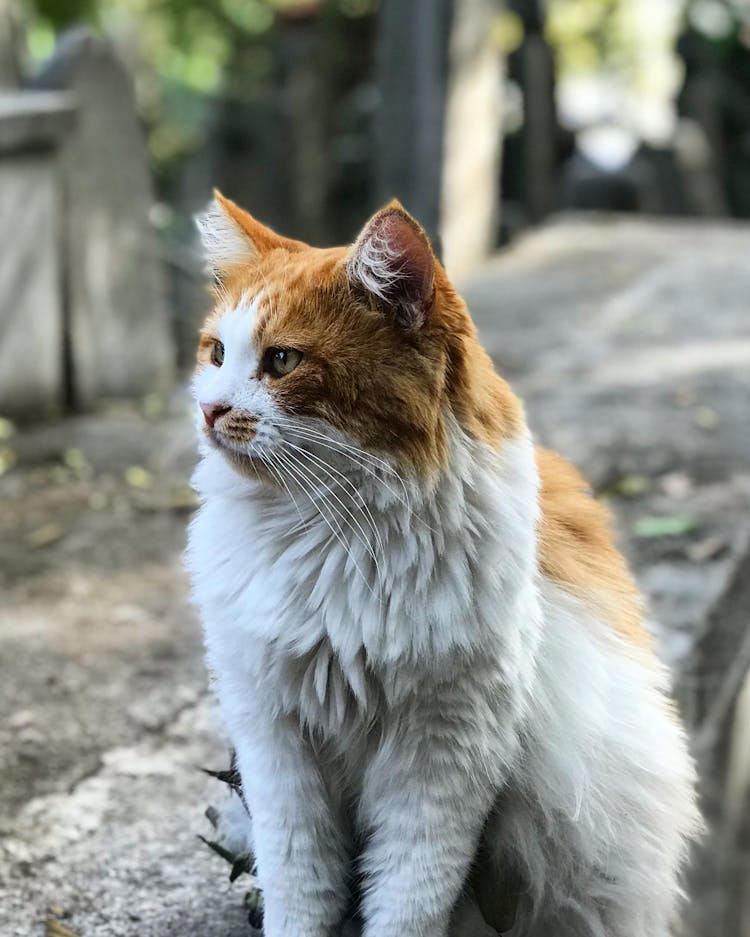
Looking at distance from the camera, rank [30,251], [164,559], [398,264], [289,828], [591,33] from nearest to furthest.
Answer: [398,264]
[289,828]
[164,559]
[30,251]
[591,33]

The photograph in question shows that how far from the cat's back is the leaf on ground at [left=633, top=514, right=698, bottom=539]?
1.62m

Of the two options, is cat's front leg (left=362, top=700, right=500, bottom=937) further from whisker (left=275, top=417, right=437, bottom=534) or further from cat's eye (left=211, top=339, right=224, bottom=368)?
cat's eye (left=211, top=339, right=224, bottom=368)

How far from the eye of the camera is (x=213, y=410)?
1.71 metres

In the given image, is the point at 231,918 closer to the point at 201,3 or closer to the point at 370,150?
the point at 370,150

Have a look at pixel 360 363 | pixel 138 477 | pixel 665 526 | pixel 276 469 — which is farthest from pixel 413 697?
pixel 138 477

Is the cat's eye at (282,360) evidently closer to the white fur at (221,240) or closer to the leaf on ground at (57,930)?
the white fur at (221,240)

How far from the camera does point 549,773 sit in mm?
1836

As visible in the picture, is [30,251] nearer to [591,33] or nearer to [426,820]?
[426,820]

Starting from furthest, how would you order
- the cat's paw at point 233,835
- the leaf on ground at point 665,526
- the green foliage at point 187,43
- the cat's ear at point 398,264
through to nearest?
1. the green foliage at point 187,43
2. the leaf on ground at point 665,526
3. the cat's paw at point 233,835
4. the cat's ear at point 398,264

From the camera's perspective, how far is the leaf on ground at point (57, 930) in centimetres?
210

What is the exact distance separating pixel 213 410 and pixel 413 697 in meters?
0.54

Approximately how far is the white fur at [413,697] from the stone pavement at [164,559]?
0.54 m

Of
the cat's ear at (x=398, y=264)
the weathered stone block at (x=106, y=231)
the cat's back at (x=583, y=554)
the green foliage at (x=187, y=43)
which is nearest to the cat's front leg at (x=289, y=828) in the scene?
the cat's back at (x=583, y=554)

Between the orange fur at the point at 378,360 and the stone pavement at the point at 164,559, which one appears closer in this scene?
the orange fur at the point at 378,360
